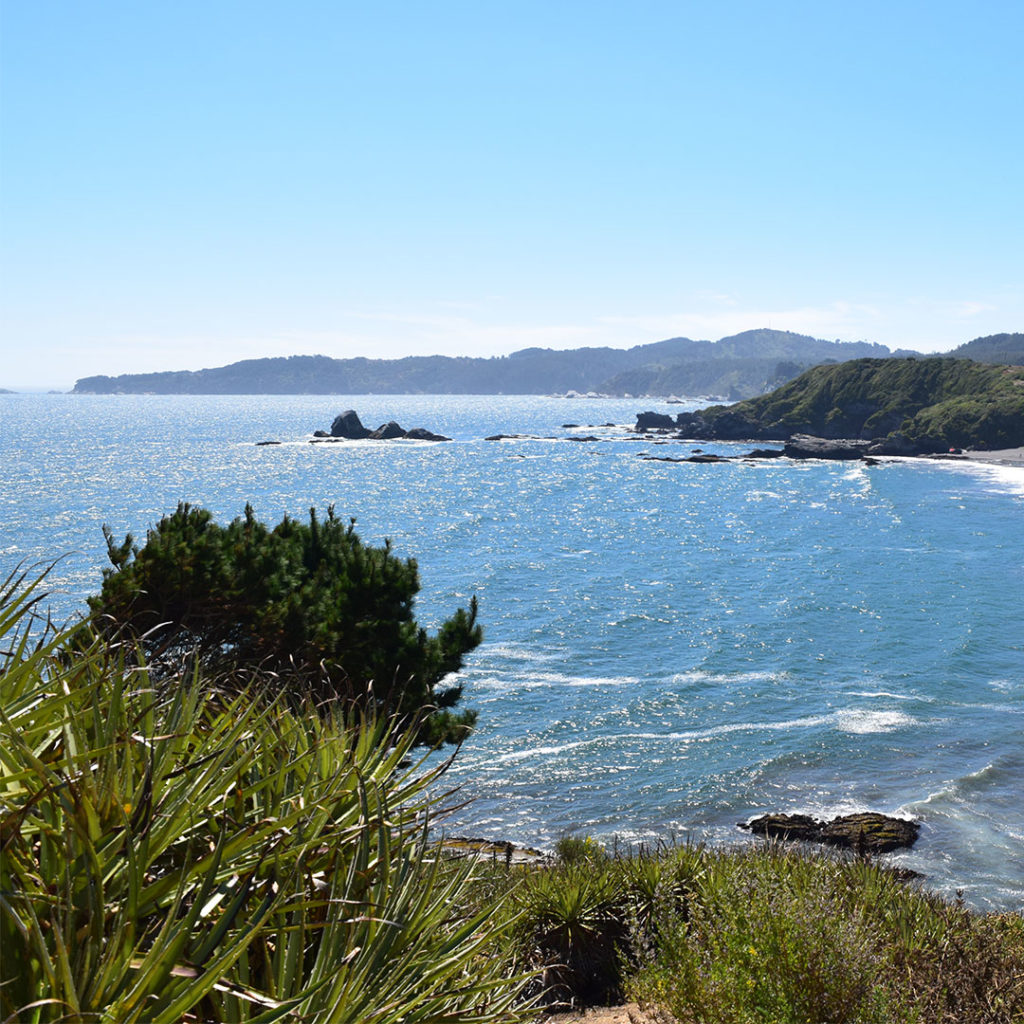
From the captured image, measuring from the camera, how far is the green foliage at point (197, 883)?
2973 millimetres

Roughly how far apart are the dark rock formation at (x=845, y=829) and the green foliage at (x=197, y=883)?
17.2 metres

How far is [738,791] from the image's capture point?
24109 millimetres

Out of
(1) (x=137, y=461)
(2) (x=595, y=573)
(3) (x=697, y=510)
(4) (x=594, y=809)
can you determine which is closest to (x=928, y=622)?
(2) (x=595, y=573)

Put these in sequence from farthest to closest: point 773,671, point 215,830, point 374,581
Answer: point 773,671, point 374,581, point 215,830

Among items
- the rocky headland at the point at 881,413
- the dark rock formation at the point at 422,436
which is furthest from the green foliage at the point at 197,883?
the dark rock formation at the point at 422,436

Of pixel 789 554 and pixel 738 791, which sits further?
pixel 789 554

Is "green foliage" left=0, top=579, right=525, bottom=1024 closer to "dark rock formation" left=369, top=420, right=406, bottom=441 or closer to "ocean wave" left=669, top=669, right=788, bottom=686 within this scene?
"ocean wave" left=669, top=669, right=788, bottom=686

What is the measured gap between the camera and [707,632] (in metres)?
40.2

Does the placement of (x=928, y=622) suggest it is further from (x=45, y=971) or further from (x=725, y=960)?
(x=45, y=971)

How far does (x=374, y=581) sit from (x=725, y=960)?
1069cm

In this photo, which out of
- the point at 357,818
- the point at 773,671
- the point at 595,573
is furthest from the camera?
the point at 595,573

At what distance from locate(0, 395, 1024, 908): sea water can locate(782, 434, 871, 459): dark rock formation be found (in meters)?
18.0

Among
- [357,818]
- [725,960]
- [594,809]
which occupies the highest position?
[357,818]

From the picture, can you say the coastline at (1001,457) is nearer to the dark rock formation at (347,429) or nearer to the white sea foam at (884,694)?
the white sea foam at (884,694)
